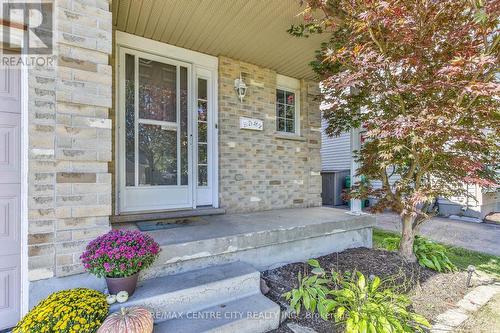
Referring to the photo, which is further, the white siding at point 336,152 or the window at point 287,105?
the white siding at point 336,152

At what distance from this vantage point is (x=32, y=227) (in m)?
2.01

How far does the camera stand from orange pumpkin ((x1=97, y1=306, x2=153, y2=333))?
66.3 inches

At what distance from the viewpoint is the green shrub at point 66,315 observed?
1.64m

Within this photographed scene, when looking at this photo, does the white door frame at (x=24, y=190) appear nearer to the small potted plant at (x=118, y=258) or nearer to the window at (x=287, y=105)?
the small potted plant at (x=118, y=258)

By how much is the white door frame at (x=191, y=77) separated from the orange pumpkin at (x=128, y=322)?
196 cm

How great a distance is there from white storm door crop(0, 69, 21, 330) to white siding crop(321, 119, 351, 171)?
28.9 ft

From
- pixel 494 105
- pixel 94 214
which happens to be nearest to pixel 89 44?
pixel 94 214

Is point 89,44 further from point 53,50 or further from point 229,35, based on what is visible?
point 229,35

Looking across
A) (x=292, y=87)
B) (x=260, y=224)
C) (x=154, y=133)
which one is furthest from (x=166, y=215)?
(x=292, y=87)

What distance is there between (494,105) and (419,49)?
0.97m

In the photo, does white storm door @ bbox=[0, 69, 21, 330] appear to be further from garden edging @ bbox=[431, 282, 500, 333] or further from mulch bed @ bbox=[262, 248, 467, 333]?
garden edging @ bbox=[431, 282, 500, 333]

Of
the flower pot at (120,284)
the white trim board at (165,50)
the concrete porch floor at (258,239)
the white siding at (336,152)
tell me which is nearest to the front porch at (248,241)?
the concrete porch floor at (258,239)

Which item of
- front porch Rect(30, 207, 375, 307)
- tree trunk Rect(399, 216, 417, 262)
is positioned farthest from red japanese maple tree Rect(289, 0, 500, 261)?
front porch Rect(30, 207, 375, 307)

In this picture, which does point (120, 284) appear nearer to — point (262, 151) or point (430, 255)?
point (262, 151)
